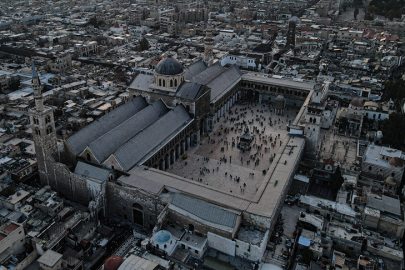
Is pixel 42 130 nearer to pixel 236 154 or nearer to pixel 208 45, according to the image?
pixel 236 154

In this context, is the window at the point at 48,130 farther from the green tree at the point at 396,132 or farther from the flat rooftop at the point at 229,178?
the green tree at the point at 396,132

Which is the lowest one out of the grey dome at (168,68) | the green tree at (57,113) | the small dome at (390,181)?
the small dome at (390,181)

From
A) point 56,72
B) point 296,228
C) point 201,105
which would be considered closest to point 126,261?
point 296,228

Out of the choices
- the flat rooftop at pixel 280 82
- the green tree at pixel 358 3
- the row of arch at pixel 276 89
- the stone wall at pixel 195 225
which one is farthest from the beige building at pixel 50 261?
the green tree at pixel 358 3

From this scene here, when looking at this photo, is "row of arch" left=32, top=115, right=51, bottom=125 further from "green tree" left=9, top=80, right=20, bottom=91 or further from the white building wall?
"green tree" left=9, top=80, right=20, bottom=91

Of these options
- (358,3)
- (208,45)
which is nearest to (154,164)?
(208,45)

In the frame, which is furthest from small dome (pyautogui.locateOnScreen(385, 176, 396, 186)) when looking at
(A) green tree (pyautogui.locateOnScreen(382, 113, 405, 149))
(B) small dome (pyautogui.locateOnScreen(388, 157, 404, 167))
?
(A) green tree (pyautogui.locateOnScreen(382, 113, 405, 149))

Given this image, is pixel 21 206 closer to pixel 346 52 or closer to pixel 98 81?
pixel 98 81
